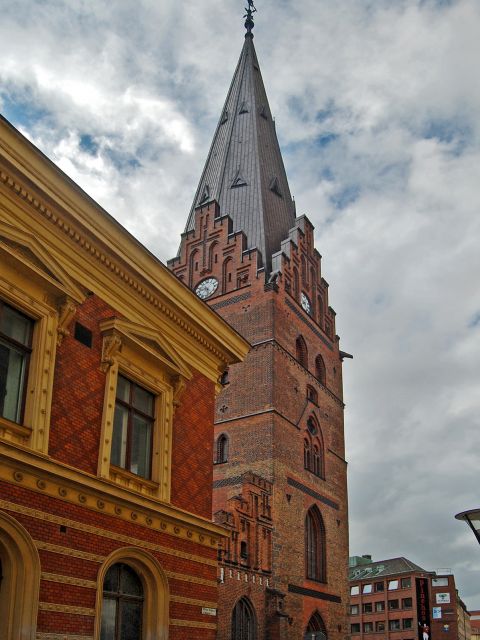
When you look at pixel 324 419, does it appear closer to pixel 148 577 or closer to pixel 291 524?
pixel 291 524

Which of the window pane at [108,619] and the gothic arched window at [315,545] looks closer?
the window pane at [108,619]

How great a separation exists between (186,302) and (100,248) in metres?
2.56

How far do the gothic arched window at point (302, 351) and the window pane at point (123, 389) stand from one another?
80.9 ft

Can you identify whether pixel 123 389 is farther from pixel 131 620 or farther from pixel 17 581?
pixel 17 581

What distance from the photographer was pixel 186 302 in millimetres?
14594

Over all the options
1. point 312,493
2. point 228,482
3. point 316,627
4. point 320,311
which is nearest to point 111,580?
point 228,482

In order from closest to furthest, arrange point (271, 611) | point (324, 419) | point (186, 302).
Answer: point (186, 302) → point (271, 611) → point (324, 419)

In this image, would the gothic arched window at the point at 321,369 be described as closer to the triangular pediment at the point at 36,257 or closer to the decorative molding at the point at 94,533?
the decorative molding at the point at 94,533

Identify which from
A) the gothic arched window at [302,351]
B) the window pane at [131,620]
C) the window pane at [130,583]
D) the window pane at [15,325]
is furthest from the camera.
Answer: the gothic arched window at [302,351]

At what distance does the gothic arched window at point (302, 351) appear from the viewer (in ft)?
123

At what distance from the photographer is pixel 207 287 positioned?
39500 mm

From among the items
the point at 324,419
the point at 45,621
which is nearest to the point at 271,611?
the point at 324,419

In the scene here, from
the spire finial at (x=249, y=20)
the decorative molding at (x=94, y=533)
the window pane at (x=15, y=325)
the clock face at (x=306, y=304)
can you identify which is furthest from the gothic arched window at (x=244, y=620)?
the spire finial at (x=249, y=20)

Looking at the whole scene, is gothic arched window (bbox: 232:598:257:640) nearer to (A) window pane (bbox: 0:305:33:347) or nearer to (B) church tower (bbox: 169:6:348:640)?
(B) church tower (bbox: 169:6:348:640)
